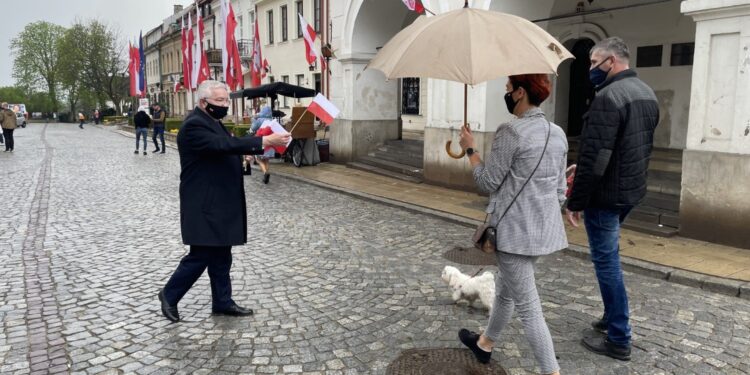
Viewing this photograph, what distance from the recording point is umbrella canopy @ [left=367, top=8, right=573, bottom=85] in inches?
123

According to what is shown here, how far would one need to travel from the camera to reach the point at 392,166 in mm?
13602

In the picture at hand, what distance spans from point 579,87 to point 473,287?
10613 mm

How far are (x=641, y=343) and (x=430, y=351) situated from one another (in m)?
1.59

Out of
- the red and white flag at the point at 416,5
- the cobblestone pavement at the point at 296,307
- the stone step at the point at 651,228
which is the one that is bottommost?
the cobblestone pavement at the point at 296,307

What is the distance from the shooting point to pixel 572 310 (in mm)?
4770

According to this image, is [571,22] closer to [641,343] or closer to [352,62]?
[352,62]

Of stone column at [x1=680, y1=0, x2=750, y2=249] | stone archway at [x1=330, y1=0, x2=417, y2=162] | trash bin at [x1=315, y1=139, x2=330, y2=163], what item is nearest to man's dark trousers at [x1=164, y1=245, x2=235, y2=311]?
stone column at [x1=680, y1=0, x2=750, y2=249]

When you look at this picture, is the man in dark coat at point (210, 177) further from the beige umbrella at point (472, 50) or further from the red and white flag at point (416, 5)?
the red and white flag at point (416, 5)

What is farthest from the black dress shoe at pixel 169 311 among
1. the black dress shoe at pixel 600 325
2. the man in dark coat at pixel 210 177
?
the black dress shoe at pixel 600 325

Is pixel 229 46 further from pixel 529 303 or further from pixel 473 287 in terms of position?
pixel 529 303

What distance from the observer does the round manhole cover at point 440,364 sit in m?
3.69

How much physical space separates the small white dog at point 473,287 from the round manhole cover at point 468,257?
1445mm

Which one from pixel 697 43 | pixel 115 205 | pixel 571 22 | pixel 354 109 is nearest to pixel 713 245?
pixel 697 43

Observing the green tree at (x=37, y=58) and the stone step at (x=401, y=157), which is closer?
the stone step at (x=401, y=157)
